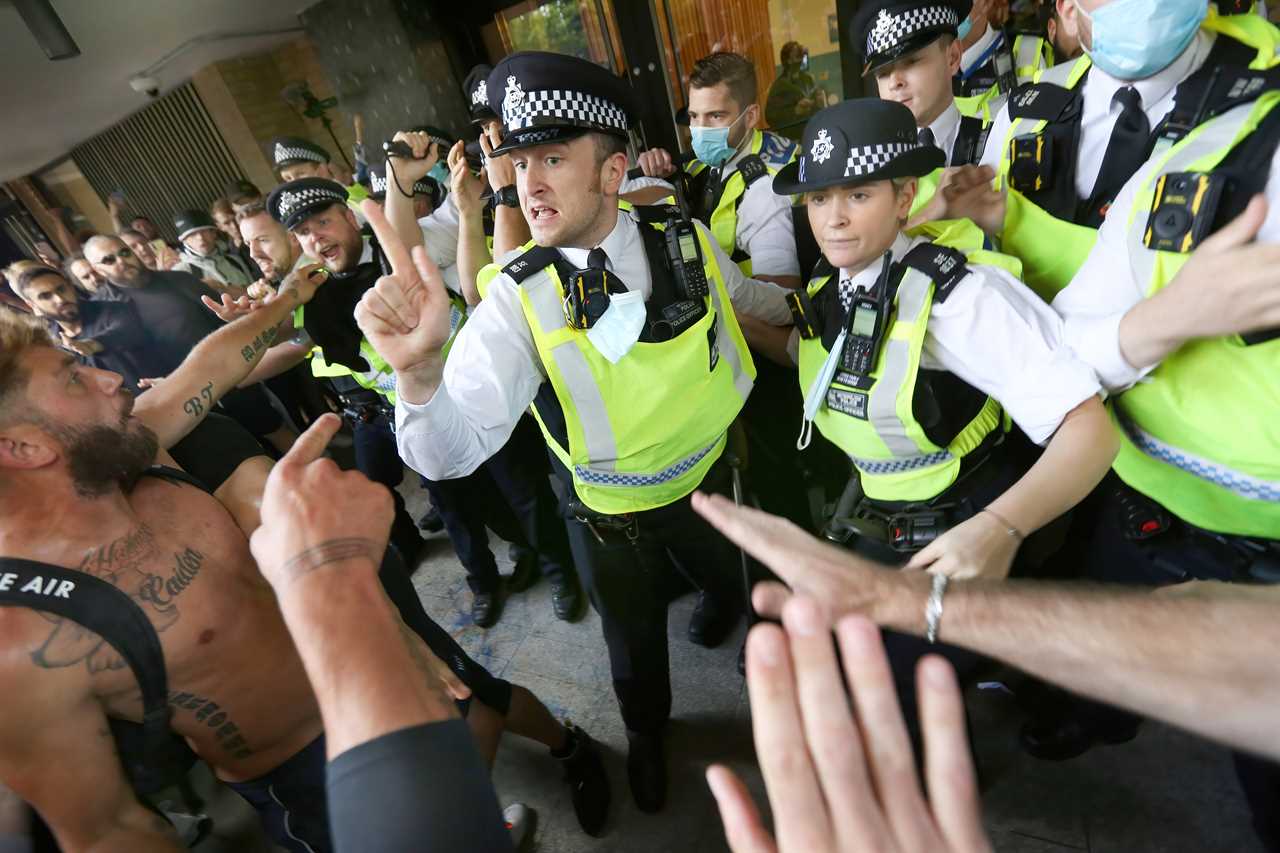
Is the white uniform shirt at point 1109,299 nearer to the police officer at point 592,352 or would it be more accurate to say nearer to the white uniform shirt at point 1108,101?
the white uniform shirt at point 1108,101

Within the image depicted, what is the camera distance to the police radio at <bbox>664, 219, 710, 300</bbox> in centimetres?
179

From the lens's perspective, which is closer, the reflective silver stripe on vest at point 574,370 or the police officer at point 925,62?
the reflective silver stripe on vest at point 574,370

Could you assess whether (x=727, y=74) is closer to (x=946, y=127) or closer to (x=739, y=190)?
(x=739, y=190)

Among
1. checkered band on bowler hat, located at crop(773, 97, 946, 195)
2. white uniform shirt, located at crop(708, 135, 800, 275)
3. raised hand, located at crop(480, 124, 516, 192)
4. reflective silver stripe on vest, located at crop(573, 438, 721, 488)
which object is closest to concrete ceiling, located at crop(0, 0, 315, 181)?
raised hand, located at crop(480, 124, 516, 192)

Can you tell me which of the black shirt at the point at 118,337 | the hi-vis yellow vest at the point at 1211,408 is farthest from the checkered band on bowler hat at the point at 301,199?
the hi-vis yellow vest at the point at 1211,408

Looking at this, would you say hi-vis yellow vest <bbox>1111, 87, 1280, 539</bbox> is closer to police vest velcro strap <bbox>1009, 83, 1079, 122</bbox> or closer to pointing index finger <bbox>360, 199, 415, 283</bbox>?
police vest velcro strap <bbox>1009, 83, 1079, 122</bbox>

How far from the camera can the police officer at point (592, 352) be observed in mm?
1528

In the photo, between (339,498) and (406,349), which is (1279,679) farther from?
(406,349)

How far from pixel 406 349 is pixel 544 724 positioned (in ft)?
4.87

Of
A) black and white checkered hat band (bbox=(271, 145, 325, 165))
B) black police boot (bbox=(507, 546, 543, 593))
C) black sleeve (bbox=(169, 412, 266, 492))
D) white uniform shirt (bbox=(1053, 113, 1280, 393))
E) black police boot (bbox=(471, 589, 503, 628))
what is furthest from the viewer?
black and white checkered hat band (bbox=(271, 145, 325, 165))

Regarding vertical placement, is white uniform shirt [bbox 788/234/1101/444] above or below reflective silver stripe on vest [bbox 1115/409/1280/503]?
above

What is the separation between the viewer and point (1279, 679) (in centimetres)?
78

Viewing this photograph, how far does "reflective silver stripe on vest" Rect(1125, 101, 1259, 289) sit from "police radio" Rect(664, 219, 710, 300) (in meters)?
1.06

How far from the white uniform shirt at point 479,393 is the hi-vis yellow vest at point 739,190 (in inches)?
48.5
